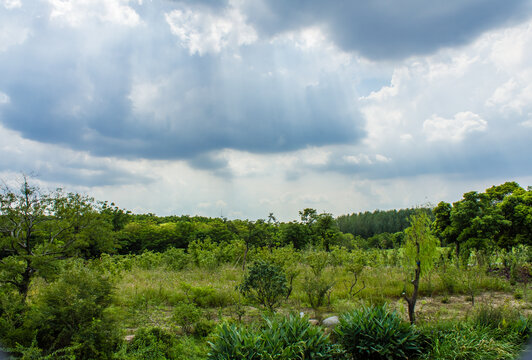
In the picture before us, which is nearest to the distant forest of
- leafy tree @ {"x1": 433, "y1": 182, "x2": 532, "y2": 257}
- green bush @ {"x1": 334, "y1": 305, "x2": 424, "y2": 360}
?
leafy tree @ {"x1": 433, "y1": 182, "x2": 532, "y2": 257}

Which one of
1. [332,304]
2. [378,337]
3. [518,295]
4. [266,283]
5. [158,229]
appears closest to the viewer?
[378,337]

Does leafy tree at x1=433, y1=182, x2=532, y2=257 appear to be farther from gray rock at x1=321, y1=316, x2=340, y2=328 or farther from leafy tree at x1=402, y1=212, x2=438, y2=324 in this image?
gray rock at x1=321, y1=316, x2=340, y2=328

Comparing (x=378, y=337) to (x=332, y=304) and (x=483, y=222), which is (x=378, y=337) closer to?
(x=332, y=304)

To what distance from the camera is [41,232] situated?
7488 millimetres

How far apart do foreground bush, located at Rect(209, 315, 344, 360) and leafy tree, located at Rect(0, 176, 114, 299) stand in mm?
4355

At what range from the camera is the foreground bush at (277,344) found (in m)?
4.68

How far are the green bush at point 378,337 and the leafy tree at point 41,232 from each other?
6064 millimetres

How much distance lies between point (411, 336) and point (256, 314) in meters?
3.48

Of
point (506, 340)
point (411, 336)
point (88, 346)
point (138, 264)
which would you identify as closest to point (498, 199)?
point (506, 340)

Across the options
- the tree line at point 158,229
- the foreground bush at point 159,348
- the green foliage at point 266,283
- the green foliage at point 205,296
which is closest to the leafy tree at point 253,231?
the tree line at point 158,229

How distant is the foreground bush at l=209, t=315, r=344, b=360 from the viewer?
4.68 m

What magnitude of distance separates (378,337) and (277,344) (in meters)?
1.89

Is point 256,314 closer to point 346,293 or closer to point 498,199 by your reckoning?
point 346,293

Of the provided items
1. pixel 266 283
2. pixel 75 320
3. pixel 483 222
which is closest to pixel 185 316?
pixel 266 283
